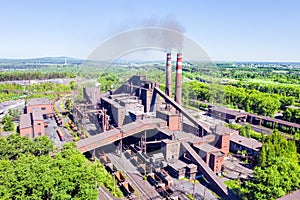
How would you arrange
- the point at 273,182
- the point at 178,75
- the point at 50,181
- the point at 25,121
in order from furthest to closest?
the point at 25,121 → the point at 178,75 → the point at 273,182 → the point at 50,181

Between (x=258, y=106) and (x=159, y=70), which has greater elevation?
(x=159, y=70)

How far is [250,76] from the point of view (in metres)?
70.3

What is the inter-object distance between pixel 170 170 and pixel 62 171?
6804 millimetres

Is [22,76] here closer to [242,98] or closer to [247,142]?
[242,98]

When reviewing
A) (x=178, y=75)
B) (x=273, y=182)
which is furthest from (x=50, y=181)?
(x=178, y=75)

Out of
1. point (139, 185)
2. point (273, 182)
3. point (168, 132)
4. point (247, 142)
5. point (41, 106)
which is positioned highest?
point (168, 132)

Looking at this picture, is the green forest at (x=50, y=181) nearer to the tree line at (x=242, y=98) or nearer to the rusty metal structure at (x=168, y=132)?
the rusty metal structure at (x=168, y=132)

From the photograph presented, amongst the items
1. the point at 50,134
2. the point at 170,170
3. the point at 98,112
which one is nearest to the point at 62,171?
the point at 170,170

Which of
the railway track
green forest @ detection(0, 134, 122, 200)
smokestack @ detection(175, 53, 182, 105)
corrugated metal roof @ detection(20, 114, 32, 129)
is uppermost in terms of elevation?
smokestack @ detection(175, 53, 182, 105)

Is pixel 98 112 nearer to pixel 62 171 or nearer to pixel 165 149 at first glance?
pixel 165 149

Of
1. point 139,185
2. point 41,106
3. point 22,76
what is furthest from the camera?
point 22,76

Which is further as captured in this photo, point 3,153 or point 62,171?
point 3,153

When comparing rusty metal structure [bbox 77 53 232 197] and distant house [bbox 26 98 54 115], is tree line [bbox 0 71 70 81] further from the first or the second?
rusty metal structure [bbox 77 53 232 197]

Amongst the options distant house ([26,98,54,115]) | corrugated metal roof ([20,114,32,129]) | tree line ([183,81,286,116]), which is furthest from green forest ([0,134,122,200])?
tree line ([183,81,286,116])
